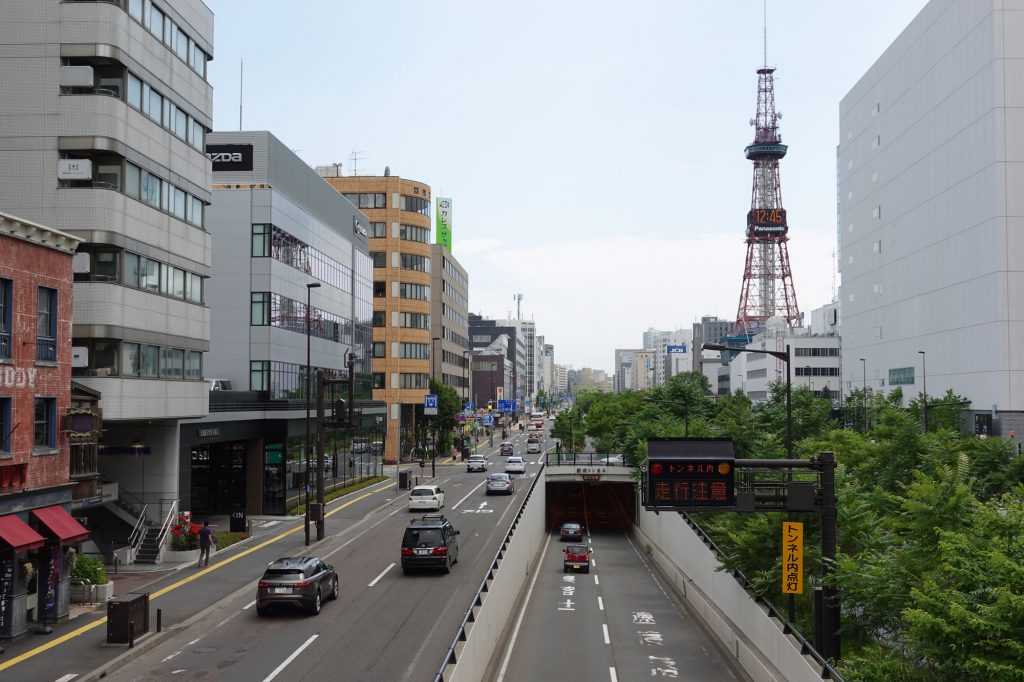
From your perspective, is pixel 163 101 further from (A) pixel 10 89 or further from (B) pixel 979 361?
(B) pixel 979 361

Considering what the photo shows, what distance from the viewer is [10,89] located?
3359 cm

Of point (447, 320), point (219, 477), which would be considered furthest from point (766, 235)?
point (219, 477)

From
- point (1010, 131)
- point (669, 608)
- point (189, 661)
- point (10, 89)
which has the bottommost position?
point (669, 608)

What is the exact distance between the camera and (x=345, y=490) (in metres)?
65.4

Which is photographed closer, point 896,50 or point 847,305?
point 896,50

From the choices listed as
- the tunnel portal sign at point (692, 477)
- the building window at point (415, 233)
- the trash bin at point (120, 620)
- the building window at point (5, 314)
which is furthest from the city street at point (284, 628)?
the building window at point (415, 233)

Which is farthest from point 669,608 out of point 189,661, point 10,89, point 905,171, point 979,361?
point 905,171

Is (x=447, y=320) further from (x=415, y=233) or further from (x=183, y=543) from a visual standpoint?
(x=183, y=543)

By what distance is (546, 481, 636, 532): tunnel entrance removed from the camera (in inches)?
3029

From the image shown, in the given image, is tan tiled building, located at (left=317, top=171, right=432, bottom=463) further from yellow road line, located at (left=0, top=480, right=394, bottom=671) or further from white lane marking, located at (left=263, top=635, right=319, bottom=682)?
white lane marking, located at (left=263, top=635, right=319, bottom=682)

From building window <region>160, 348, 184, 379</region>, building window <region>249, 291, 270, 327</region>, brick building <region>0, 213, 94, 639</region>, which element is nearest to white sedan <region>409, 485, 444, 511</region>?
building window <region>249, 291, 270, 327</region>

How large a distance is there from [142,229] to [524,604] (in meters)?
22.5

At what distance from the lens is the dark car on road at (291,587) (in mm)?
27141

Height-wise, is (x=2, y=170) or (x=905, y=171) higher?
(x=905, y=171)
